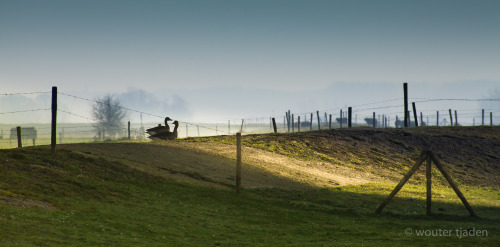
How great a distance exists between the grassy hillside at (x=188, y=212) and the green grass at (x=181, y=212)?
4cm

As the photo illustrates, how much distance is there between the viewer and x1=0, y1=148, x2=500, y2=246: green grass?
59.3ft

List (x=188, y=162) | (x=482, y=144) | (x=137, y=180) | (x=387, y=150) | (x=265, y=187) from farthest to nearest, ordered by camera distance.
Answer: (x=482, y=144) < (x=387, y=150) < (x=188, y=162) < (x=265, y=187) < (x=137, y=180)

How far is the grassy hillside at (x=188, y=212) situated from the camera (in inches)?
714

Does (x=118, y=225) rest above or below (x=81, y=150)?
below

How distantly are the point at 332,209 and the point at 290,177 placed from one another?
9.06 m

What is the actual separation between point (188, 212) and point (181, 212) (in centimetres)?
32

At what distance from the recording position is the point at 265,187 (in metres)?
31.8

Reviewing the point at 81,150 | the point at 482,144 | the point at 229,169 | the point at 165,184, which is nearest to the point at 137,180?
the point at 165,184

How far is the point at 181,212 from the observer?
76.6 ft

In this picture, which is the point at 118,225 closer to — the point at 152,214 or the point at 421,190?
the point at 152,214

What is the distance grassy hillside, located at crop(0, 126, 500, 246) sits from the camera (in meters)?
18.1

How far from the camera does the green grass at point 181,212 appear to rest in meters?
18.1

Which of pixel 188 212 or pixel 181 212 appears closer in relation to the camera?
Result: pixel 181 212

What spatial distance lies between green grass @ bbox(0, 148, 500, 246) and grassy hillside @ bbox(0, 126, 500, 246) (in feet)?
0.13
